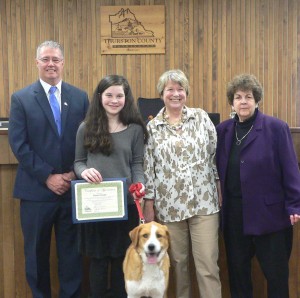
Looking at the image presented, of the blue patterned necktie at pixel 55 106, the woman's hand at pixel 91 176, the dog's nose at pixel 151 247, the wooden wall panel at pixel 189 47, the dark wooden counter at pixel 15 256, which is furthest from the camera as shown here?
the wooden wall panel at pixel 189 47

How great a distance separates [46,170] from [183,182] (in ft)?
2.88

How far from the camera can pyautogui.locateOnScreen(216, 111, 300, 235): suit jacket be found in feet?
8.41

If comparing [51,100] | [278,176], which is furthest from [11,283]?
[278,176]

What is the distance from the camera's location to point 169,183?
2.63m

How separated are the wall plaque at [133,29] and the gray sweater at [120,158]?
4.30 metres

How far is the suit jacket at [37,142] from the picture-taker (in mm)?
2619

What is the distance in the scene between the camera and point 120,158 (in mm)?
2504

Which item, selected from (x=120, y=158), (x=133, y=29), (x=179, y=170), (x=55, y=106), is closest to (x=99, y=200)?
(x=120, y=158)

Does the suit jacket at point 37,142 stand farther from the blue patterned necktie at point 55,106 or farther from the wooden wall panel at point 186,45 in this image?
the wooden wall panel at point 186,45

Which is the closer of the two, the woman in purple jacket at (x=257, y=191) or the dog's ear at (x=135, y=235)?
the dog's ear at (x=135, y=235)

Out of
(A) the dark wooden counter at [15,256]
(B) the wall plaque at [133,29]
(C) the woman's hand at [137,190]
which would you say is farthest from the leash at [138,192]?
(B) the wall plaque at [133,29]

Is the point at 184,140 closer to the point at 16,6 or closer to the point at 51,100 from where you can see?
the point at 51,100

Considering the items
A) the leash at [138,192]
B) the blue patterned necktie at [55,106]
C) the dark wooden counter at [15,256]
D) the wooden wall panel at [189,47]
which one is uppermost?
the wooden wall panel at [189,47]

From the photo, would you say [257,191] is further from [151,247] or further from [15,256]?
[15,256]
